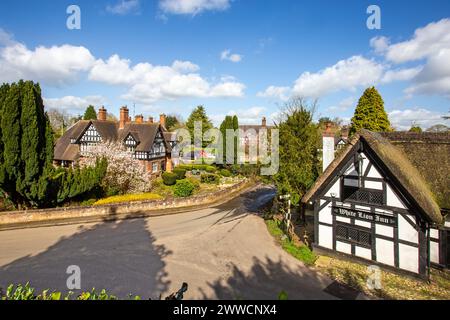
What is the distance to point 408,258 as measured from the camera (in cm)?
1188

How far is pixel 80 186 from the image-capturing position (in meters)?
21.1

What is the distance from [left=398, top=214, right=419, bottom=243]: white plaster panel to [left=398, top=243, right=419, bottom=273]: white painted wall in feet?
1.17

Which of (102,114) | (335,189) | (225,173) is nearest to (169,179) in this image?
(225,173)

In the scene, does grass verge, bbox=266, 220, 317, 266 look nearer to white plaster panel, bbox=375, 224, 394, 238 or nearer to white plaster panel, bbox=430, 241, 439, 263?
white plaster panel, bbox=375, 224, 394, 238

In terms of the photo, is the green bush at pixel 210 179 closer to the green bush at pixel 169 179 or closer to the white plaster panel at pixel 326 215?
the green bush at pixel 169 179

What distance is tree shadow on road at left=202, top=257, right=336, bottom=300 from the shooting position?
10281 mm

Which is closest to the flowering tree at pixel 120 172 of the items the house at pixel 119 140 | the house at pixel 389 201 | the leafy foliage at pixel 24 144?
the leafy foliage at pixel 24 144

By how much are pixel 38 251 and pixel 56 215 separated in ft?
19.0

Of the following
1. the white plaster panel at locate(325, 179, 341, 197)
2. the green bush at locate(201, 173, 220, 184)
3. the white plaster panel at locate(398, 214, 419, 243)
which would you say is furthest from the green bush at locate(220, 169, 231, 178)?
the white plaster panel at locate(398, 214, 419, 243)

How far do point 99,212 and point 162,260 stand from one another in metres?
9.80

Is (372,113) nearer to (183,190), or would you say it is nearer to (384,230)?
(384,230)

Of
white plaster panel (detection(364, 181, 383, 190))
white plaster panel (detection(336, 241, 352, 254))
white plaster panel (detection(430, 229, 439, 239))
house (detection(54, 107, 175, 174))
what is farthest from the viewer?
house (detection(54, 107, 175, 174))

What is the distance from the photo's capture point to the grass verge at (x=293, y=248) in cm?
1377

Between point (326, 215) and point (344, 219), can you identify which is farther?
point (326, 215)
